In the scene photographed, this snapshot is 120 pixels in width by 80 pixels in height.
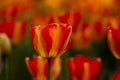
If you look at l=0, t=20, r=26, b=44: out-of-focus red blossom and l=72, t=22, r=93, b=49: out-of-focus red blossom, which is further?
l=72, t=22, r=93, b=49: out-of-focus red blossom

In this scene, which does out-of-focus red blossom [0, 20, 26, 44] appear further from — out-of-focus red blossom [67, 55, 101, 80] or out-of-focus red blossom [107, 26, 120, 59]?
out-of-focus red blossom [107, 26, 120, 59]

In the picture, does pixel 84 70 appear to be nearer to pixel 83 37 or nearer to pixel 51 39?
pixel 51 39

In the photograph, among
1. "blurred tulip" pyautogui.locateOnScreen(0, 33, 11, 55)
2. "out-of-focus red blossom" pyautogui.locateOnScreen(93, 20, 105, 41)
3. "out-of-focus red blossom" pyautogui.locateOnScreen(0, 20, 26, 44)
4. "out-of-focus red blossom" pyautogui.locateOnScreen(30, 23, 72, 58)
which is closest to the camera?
"out-of-focus red blossom" pyautogui.locateOnScreen(30, 23, 72, 58)

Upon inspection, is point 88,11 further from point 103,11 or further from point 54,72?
point 54,72

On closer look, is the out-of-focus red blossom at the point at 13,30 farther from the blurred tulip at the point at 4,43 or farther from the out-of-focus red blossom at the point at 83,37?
the out-of-focus red blossom at the point at 83,37

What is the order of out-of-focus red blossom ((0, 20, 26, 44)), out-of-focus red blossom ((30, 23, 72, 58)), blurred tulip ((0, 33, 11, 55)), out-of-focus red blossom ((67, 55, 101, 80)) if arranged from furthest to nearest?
1. out-of-focus red blossom ((0, 20, 26, 44))
2. blurred tulip ((0, 33, 11, 55))
3. out-of-focus red blossom ((67, 55, 101, 80))
4. out-of-focus red blossom ((30, 23, 72, 58))

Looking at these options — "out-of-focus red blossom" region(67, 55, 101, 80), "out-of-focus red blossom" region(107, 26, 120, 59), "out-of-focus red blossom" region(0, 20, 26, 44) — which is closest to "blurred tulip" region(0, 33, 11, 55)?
"out-of-focus red blossom" region(0, 20, 26, 44)
